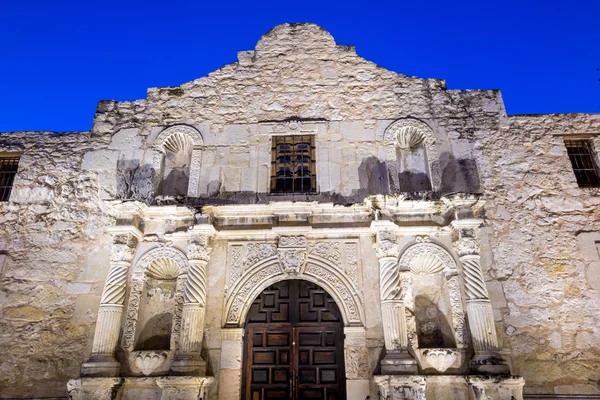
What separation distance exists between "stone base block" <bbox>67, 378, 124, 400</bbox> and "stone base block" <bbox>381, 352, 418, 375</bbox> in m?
3.60

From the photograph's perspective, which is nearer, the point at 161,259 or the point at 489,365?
the point at 489,365

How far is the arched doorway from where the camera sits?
596 centimetres

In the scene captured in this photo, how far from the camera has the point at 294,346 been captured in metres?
6.14

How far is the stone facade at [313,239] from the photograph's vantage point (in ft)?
19.4

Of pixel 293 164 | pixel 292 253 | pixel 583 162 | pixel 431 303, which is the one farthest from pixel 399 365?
pixel 583 162

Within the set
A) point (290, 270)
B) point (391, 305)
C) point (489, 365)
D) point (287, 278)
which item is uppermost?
point (290, 270)

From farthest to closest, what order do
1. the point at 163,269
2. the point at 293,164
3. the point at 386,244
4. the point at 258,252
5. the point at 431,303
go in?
the point at 293,164 < the point at 163,269 < the point at 258,252 < the point at 431,303 < the point at 386,244

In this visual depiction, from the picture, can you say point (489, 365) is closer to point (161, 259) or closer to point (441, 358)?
point (441, 358)

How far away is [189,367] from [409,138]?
5.18 metres

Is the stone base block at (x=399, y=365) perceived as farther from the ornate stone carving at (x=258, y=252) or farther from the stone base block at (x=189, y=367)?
Result: the stone base block at (x=189, y=367)

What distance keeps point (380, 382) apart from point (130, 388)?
3.44 m

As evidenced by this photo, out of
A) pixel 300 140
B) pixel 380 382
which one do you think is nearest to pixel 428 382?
pixel 380 382

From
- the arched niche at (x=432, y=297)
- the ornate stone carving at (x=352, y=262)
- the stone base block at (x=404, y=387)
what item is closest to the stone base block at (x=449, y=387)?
the stone base block at (x=404, y=387)

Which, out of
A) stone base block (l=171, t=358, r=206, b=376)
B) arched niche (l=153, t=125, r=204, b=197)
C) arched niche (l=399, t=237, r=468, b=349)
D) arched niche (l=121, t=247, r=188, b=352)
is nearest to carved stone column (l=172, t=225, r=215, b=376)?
stone base block (l=171, t=358, r=206, b=376)
